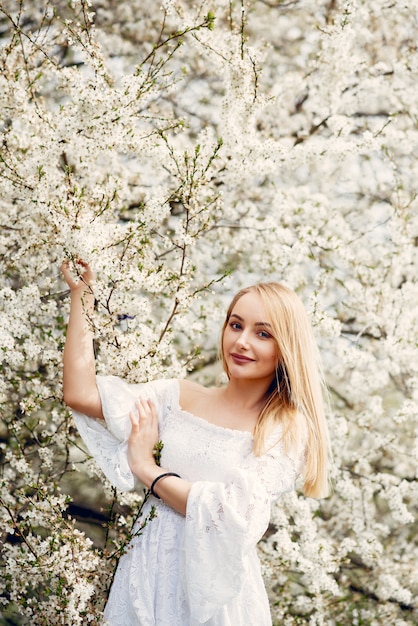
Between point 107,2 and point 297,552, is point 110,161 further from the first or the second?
point 297,552

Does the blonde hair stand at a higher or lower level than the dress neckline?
higher

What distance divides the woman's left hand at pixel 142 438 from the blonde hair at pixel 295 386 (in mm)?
350

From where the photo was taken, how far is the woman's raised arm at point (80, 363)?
2.21m

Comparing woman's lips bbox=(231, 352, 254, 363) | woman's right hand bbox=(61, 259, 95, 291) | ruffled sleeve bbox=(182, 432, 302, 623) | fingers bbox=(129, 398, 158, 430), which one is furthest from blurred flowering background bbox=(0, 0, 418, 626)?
ruffled sleeve bbox=(182, 432, 302, 623)

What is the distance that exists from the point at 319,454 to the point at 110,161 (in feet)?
6.66

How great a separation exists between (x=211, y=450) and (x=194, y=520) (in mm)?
259

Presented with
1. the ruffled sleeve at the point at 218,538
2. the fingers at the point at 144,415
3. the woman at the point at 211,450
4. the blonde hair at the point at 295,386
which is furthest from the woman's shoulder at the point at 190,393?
the ruffled sleeve at the point at 218,538

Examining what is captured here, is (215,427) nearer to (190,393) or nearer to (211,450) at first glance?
(211,450)

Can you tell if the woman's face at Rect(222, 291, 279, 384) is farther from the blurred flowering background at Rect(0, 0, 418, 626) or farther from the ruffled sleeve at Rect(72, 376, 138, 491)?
the ruffled sleeve at Rect(72, 376, 138, 491)

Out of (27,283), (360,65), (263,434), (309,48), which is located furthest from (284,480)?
(309,48)

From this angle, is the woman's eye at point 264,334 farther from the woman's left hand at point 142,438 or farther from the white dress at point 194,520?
the woman's left hand at point 142,438

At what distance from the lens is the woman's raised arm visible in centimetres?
221

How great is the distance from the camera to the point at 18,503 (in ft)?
10.1

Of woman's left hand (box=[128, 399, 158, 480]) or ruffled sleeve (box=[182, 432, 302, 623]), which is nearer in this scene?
ruffled sleeve (box=[182, 432, 302, 623])
